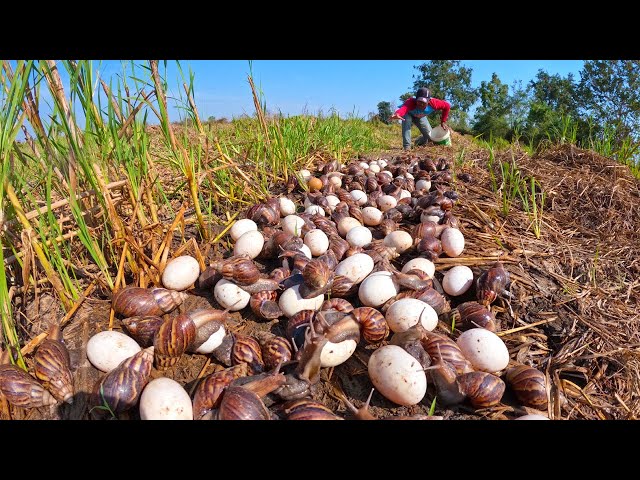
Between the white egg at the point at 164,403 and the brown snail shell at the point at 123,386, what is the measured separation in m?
0.07

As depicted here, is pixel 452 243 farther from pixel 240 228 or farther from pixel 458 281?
pixel 240 228

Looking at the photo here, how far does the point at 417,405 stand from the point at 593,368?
102cm

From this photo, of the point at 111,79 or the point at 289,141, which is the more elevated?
the point at 111,79

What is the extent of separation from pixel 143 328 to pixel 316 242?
1.27 meters

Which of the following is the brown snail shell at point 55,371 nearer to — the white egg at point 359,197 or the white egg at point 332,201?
the white egg at point 332,201

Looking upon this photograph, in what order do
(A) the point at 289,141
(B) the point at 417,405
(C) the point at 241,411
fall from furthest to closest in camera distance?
(A) the point at 289,141 < (B) the point at 417,405 < (C) the point at 241,411

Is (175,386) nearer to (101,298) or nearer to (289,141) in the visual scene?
(101,298)

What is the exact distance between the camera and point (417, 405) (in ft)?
5.34

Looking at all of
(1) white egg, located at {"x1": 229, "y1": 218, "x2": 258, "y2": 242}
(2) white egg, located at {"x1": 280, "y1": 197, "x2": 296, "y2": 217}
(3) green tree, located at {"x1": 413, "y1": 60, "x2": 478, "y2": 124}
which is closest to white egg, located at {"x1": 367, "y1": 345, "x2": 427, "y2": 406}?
(1) white egg, located at {"x1": 229, "y1": 218, "x2": 258, "y2": 242}

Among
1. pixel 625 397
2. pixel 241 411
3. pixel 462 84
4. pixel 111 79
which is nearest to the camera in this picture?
pixel 241 411

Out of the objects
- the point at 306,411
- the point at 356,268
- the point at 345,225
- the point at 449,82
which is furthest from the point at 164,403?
the point at 449,82

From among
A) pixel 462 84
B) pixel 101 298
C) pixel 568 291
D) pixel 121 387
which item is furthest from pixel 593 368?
pixel 462 84

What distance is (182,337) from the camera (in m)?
1.70
